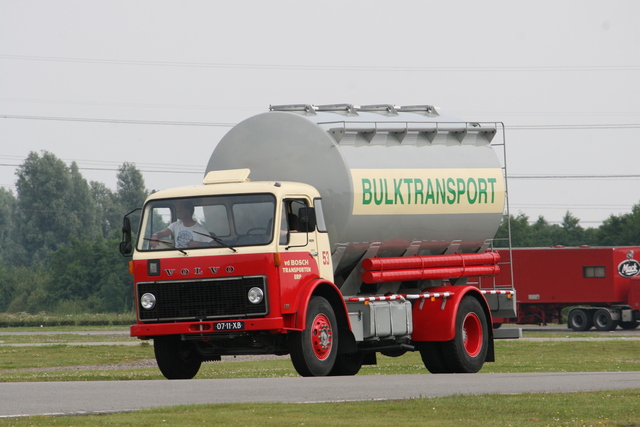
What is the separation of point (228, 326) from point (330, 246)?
2554 millimetres

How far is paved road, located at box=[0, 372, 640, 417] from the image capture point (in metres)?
12.9

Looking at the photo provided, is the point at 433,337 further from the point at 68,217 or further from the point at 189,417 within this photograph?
the point at 68,217

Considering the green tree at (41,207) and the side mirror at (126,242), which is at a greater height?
the green tree at (41,207)

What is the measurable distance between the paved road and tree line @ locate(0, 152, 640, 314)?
1788 inches

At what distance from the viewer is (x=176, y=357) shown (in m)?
18.1

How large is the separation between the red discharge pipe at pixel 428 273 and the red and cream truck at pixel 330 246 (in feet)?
0.08

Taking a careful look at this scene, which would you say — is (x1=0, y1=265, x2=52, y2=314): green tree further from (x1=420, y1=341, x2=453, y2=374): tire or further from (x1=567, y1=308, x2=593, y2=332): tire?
(x1=420, y1=341, x2=453, y2=374): tire

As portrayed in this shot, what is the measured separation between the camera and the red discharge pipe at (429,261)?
19047mm

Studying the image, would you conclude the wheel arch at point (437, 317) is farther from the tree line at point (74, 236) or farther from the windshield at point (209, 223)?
the tree line at point (74, 236)

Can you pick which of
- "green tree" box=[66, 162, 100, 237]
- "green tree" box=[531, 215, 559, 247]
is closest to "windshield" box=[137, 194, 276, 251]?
"green tree" box=[531, 215, 559, 247]

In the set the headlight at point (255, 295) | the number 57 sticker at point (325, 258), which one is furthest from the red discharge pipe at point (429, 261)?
the headlight at point (255, 295)

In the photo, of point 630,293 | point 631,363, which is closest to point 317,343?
point 631,363

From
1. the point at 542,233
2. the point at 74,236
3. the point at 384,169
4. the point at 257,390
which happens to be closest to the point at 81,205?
the point at 74,236

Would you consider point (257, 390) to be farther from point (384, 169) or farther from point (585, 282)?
point (585, 282)
